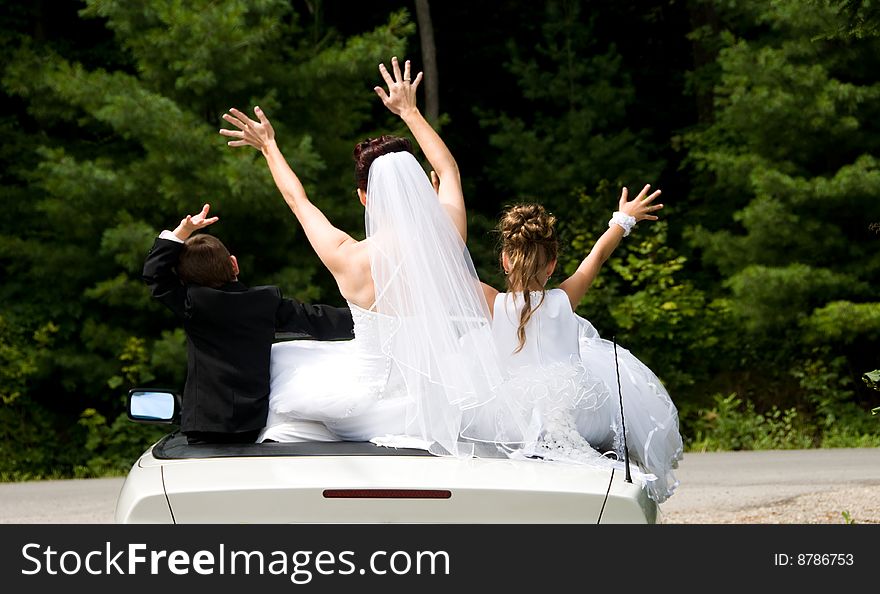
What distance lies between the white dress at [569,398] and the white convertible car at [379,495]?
1.47 feet

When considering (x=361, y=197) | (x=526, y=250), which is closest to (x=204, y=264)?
(x=361, y=197)

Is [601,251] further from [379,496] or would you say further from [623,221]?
[379,496]

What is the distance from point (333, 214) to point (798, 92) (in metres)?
6.46

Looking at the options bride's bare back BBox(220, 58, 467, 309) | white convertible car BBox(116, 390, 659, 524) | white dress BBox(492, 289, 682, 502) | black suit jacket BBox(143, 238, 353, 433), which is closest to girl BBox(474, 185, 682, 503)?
Result: white dress BBox(492, 289, 682, 502)

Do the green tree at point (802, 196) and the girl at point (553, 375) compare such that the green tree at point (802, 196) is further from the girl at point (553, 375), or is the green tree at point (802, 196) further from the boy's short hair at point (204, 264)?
the boy's short hair at point (204, 264)

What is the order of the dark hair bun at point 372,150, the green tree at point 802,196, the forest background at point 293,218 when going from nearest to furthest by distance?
1. the dark hair bun at point 372,150
2. the forest background at point 293,218
3. the green tree at point 802,196

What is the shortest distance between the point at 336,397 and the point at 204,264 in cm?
73

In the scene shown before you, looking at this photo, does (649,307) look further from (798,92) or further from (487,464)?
(487,464)

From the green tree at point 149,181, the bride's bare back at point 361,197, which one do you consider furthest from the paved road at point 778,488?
the green tree at point 149,181

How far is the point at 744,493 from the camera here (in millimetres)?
11969

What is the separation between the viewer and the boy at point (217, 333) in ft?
14.9

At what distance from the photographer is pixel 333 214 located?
55.7 ft

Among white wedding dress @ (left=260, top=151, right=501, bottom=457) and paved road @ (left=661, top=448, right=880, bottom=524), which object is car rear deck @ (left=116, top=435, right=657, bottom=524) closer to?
white wedding dress @ (left=260, top=151, right=501, bottom=457)
